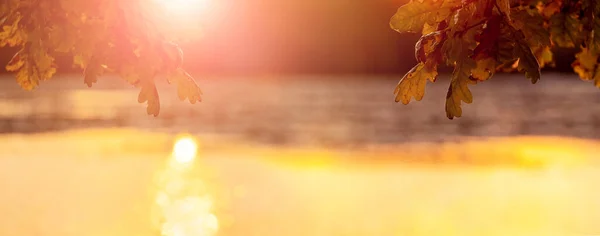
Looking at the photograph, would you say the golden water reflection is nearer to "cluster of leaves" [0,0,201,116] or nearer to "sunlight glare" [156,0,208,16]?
"sunlight glare" [156,0,208,16]

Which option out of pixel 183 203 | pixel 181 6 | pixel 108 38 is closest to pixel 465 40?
pixel 181 6

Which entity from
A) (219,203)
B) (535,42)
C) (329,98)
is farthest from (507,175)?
(329,98)

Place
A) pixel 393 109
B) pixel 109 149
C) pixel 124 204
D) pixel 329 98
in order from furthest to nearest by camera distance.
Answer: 1. pixel 329 98
2. pixel 393 109
3. pixel 109 149
4. pixel 124 204

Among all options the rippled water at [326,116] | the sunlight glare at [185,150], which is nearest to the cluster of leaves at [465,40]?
the sunlight glare at [185,150]

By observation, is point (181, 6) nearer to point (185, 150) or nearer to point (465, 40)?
point (465, 40)

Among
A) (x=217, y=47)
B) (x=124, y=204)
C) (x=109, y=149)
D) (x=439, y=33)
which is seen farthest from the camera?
(x=217, y=47)

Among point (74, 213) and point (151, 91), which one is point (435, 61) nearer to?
point (151, 91)

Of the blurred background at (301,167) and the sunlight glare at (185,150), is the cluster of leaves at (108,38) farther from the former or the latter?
the sunlight glare at (185,150)
